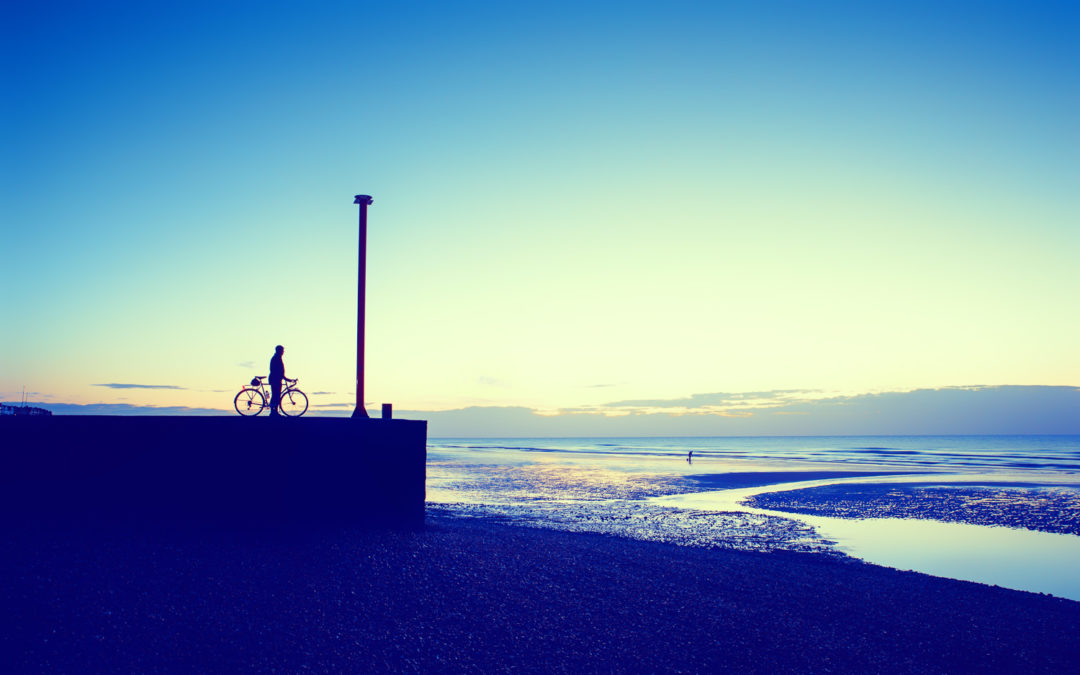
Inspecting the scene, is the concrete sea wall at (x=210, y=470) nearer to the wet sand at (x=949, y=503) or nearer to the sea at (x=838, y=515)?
the sea at (x=838, y=515)

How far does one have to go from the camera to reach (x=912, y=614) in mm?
9914

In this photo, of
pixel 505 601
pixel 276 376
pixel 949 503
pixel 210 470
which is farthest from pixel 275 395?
pixel 949 503

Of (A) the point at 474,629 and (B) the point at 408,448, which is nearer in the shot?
(A) the point at 474,629

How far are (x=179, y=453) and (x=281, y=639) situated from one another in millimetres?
6372

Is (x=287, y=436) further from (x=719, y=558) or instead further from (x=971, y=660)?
(x=971, y=660)

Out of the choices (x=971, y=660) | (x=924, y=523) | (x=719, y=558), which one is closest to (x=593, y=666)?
(x=971, y=660)

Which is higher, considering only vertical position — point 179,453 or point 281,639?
point 179,453

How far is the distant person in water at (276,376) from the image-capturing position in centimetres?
1806

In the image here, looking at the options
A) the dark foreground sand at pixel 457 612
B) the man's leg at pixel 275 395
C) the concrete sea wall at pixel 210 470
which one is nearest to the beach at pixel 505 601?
the dark foreground sand at pixel 457 612

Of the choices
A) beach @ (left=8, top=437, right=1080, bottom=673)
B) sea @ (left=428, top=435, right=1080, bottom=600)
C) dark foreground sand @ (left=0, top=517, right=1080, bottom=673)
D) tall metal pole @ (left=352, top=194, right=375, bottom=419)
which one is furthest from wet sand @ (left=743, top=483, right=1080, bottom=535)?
tall metal pole @ (left=352, top=194, right=375, bottom=419)

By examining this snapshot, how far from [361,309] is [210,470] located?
5.65m

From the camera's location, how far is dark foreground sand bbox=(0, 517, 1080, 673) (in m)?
7.43

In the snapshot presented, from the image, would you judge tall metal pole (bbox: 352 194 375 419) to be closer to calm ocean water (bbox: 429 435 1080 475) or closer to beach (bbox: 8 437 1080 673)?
beach (bbox: 8 437 1080 673)

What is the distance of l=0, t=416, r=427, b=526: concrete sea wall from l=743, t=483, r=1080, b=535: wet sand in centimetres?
1523
